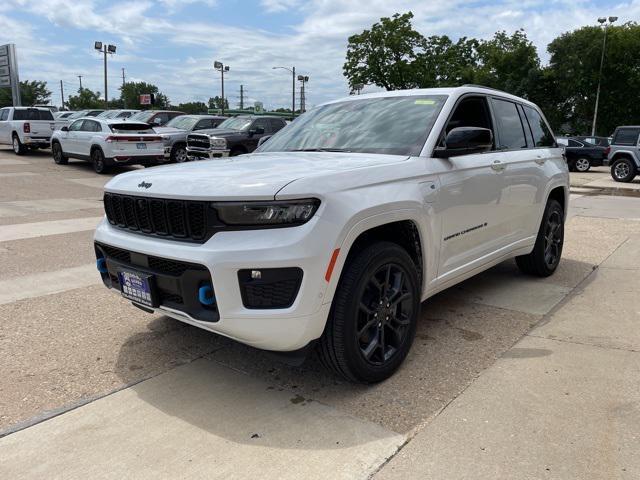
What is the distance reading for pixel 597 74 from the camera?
1484 inches

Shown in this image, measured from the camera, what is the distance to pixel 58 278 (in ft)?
17.9

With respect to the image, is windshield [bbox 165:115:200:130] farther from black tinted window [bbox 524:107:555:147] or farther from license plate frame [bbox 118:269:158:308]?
license plate frame [bbox 118:269:158:308]

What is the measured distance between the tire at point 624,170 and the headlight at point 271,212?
18698mm

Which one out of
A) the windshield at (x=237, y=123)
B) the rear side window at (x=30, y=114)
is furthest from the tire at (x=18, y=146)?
the windshield at (x=237, y=123)

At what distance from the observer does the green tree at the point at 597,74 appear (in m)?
37.2

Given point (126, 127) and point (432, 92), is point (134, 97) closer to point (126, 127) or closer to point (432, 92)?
point (126, 127)

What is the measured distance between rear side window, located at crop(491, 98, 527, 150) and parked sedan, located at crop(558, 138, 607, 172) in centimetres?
2063

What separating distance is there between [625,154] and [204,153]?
13829mm

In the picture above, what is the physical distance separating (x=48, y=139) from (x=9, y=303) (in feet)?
57.7

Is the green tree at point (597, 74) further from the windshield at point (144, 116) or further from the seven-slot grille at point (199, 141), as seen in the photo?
the seven-slot grille at point (199, 141)

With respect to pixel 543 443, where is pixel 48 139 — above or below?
above

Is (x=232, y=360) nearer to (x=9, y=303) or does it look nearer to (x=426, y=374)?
(x=426, y=374)

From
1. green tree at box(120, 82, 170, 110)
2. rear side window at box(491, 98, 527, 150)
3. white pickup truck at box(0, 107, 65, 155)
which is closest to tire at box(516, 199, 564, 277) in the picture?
→ rear side window at box(491, 98, 527, 150)

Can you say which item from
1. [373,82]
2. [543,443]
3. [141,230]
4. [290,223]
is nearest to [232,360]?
[141,230]
